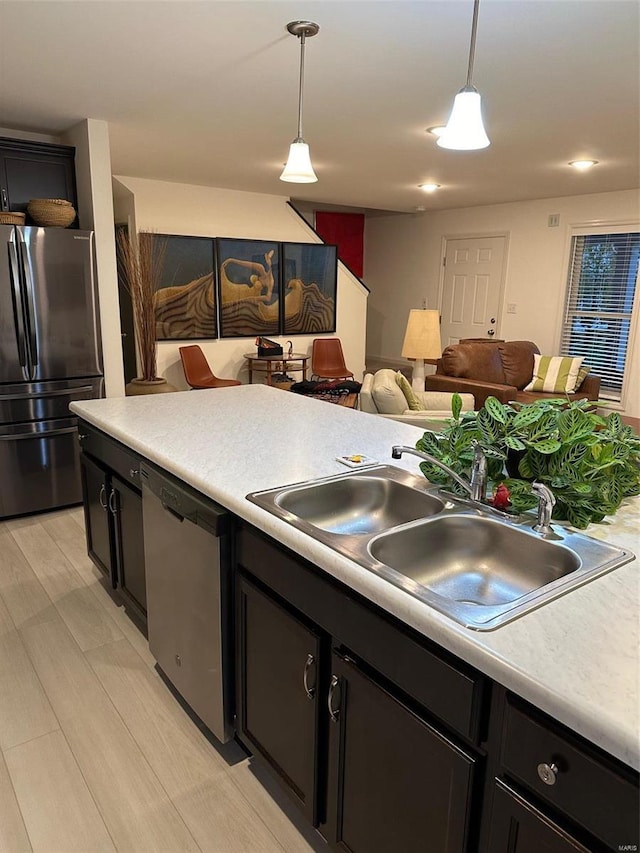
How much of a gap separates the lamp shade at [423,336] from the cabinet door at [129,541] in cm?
310

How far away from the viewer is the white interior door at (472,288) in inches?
317

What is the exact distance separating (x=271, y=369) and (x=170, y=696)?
4.88 m

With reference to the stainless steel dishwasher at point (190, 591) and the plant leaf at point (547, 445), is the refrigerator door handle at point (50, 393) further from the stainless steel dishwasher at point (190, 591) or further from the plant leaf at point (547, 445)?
the plant leaf at point (547, 445)

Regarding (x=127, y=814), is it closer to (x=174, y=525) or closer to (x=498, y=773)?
(x=174, y=525)

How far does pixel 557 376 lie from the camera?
6.32m

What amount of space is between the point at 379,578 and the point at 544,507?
1.49ft

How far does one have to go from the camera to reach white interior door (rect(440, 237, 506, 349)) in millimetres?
8055

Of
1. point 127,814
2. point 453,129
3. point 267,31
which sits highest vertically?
point 267,31

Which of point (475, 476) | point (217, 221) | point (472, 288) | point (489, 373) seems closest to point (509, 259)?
point (472, 288)

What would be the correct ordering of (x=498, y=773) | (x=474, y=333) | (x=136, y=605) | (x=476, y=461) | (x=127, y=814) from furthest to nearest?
(x=474, y=333) < (x=136, y=605) < (x=127, y=814) < (x=476, y=461) < (x=498, y=773)

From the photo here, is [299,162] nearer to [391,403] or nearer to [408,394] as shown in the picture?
[391,403]

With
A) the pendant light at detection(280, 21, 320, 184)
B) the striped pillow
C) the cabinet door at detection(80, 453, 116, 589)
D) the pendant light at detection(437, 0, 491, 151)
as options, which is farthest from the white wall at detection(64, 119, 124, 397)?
the striped pillow

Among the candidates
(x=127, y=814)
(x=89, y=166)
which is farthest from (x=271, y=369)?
(x=127, y=814)

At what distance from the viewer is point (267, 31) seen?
2484 mm
